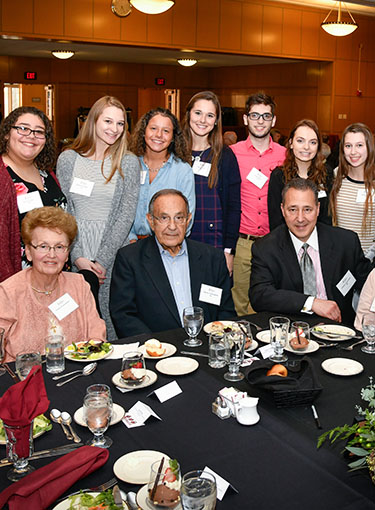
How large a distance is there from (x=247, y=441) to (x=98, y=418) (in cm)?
45

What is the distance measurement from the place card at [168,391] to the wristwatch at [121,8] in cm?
830

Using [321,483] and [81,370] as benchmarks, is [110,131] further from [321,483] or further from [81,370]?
[321,483]

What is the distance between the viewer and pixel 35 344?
260cm

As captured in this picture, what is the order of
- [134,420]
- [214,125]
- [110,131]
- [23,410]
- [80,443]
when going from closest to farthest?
[23,410] → [80,443] → [134,420] → [110,131] → [214,125]

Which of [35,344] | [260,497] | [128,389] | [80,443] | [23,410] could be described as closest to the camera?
[260,497]

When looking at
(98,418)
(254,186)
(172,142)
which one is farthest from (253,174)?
(98,418)

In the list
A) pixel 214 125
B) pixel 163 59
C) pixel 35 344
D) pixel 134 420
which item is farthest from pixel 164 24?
pixel 134 420

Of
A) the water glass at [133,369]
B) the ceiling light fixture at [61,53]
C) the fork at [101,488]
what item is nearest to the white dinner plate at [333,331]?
the water glass at [133,369]

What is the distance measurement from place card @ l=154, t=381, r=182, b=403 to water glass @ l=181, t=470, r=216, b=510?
2.13ft

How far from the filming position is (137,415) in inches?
73.5

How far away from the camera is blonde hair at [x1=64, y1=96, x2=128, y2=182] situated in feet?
11.9

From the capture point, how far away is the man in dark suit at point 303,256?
323 cm

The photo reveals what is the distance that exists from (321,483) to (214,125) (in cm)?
282

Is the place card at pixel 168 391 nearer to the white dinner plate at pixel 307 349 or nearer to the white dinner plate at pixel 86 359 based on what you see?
the white dinner plate at pixel 86 359
